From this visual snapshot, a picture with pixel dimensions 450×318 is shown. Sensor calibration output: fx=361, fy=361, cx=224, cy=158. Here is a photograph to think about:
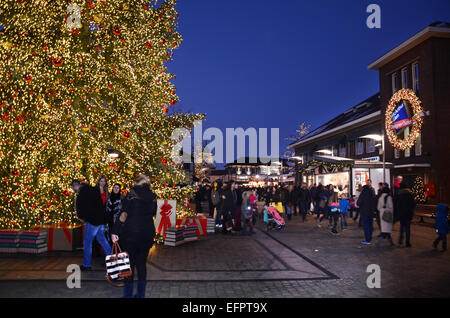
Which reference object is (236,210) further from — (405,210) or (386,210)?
(405,210)

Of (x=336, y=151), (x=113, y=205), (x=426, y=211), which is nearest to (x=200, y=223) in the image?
(x=113, y=205)

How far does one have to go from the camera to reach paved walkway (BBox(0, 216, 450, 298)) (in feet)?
20.4

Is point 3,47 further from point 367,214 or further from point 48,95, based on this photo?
point 367,214

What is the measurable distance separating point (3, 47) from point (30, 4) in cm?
136

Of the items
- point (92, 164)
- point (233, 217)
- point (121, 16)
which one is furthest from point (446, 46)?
point (92, 164)

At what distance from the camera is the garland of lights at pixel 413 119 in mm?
22781

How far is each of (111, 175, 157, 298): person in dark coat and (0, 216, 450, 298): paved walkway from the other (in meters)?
0.87

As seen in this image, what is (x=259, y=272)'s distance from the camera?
25.1 feet

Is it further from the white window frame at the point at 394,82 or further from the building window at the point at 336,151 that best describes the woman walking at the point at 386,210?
the building window at the point at 336,151

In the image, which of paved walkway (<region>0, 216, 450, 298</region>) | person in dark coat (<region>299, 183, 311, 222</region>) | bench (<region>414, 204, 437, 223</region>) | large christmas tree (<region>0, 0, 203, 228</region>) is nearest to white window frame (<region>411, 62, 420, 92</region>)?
bench (<region>414, 204, 437, 223</region>)

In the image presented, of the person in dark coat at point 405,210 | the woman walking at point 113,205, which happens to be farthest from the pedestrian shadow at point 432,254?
the woman walking at point 113,205

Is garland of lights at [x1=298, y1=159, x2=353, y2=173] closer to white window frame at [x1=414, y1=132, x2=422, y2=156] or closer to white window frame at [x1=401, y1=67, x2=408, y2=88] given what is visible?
white window frame at [x1=414, y1=132, x2=422, y2=156]

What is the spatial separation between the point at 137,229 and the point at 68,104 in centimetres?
583

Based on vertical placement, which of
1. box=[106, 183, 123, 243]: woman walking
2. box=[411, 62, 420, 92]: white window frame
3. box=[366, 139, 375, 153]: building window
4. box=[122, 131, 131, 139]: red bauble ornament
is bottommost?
box=[106, 183, 123, 243]: woman walking
